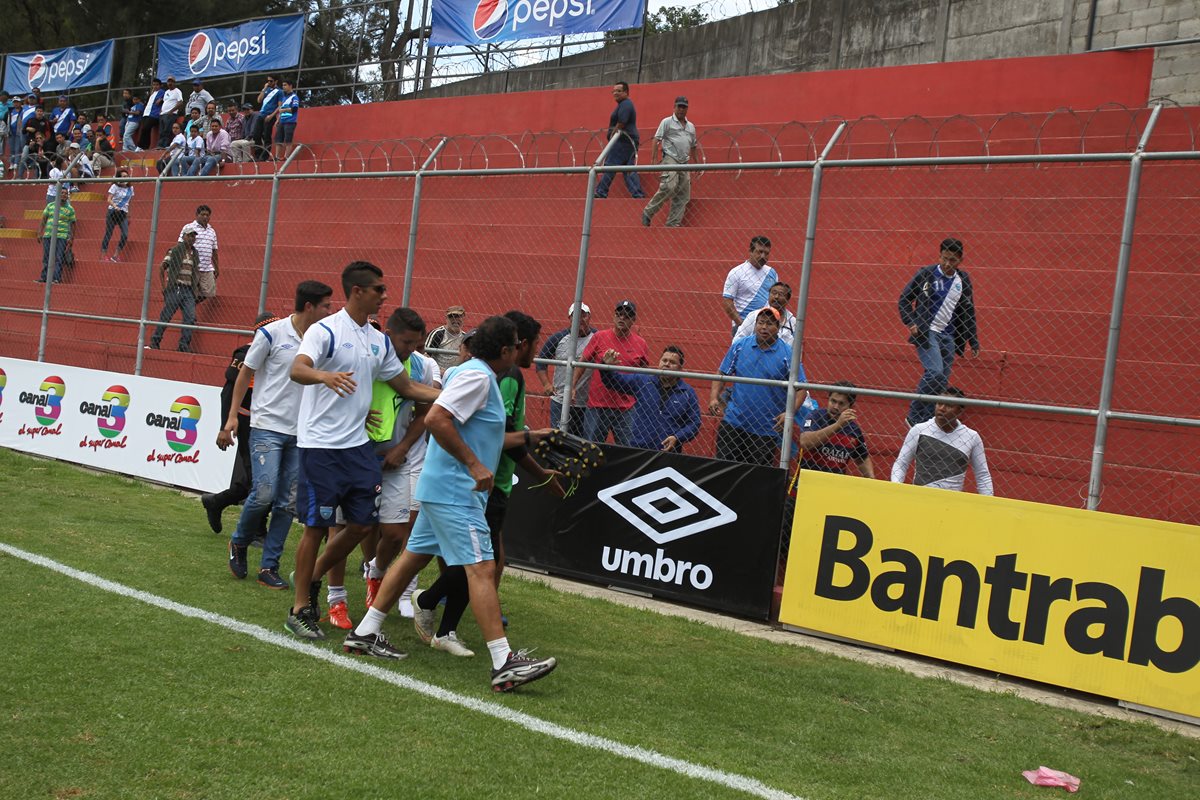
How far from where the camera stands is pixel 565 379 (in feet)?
32.6

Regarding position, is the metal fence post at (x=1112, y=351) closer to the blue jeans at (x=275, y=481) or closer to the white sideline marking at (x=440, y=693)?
the white sideline marking at (x=440, y=693)

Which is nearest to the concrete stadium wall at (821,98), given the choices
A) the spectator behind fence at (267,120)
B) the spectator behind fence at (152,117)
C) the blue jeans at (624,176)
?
the spectator behind fence at (267,120)

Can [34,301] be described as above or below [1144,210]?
below

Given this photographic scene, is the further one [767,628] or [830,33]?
[830,33]

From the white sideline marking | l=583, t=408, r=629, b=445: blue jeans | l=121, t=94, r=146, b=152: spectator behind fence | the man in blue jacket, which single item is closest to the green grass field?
the white sideline marking

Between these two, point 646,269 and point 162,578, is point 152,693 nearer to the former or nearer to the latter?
point 162,578

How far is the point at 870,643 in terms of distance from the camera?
7566 millimetres

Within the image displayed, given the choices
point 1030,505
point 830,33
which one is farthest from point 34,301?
point 1030,505

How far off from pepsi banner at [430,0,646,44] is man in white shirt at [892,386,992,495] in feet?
35.1

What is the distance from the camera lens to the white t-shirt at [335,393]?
6.53m

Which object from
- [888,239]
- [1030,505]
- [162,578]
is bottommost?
[162,578]

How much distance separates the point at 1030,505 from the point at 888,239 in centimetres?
485

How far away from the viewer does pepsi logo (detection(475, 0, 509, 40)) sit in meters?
19.1

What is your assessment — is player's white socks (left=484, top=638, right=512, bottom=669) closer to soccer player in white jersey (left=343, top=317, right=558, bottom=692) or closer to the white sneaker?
soccer player in white jersey (left=343, top=317, right=558, bottom=692)
